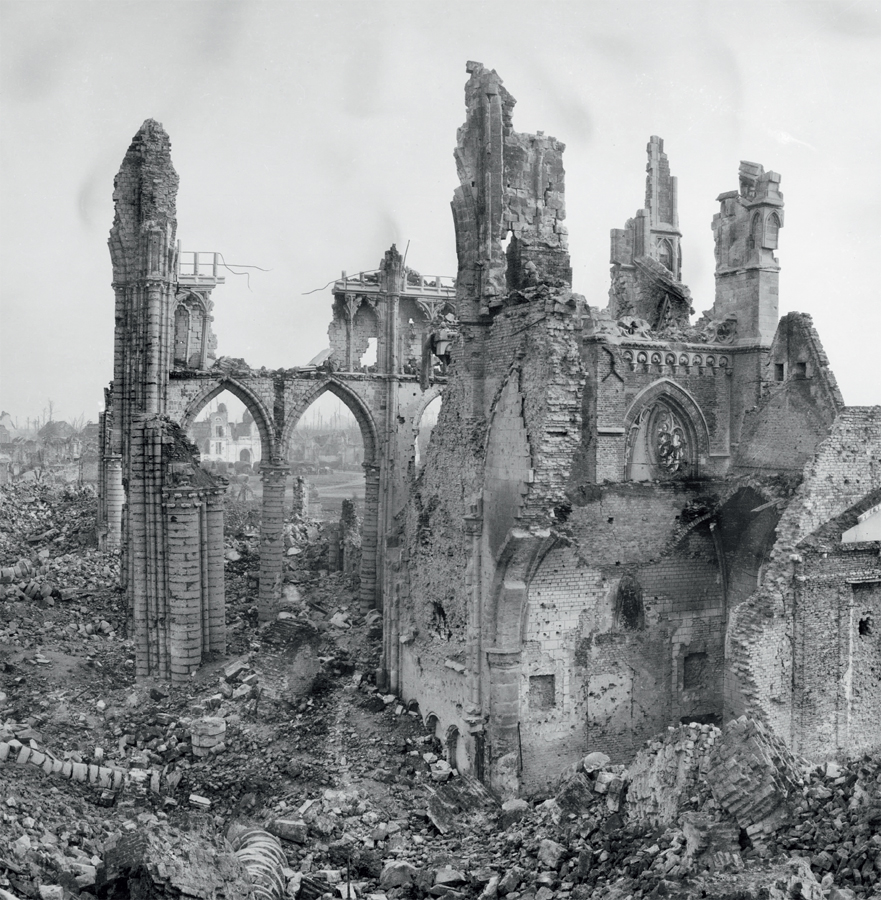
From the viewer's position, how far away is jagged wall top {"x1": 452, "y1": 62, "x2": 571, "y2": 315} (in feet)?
42.1

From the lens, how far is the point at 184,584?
56.5ft

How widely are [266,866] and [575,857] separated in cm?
286

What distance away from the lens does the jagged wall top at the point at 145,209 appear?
18453 millimetres

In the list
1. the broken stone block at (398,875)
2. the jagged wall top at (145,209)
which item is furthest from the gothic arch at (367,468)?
the broken stone block at (398,875)

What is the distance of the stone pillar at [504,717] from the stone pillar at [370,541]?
9.11 metres

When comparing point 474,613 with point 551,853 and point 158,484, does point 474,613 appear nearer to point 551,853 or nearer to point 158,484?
point 551,853

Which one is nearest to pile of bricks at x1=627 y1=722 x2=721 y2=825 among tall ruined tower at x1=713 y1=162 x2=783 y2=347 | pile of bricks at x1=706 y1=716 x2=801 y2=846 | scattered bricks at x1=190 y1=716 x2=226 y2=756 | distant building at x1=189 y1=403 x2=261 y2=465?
pile of bricks at x1=706 y1=716 x2=801 y2=846

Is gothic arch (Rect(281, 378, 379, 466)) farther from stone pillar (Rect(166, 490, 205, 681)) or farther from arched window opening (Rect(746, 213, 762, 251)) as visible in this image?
arched window opening (Rect(746, 213, 762, 251))

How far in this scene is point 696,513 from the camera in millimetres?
13883

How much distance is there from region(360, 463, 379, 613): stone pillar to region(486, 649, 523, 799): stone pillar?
911 cm

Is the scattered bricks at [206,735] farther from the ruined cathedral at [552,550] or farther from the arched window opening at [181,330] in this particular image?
the arched window opening at [181,330]

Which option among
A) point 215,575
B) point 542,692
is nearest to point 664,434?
point 215,575

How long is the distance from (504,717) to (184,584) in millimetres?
7191

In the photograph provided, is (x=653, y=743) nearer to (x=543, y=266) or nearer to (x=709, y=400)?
(x=543, y=266)
